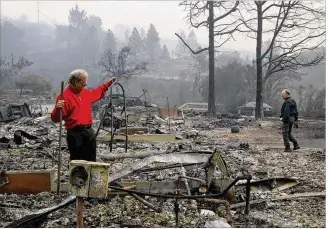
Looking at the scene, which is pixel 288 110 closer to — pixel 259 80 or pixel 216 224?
pixel 216 224

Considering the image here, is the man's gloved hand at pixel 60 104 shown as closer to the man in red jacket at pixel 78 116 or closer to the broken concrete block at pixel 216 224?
the man in red jacket at pixel 78 116

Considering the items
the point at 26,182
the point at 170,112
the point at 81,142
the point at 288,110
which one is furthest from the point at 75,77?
the point at 170,112

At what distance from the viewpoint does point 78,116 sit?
507 centimetres

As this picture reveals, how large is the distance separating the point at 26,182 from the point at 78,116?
138 cm

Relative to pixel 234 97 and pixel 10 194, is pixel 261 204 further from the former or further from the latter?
pixel 234 97

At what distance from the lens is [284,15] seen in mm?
20297

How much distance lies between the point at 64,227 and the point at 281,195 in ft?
9.93

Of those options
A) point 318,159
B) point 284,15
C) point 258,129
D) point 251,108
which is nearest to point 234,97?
point 251,108

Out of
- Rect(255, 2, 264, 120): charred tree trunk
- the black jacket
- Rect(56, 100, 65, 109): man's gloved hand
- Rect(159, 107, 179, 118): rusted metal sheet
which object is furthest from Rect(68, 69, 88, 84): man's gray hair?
Rect(255, 2, 264, 120): charred tree trunk

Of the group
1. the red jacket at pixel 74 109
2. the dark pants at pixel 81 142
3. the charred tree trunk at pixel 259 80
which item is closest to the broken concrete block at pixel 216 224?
the dark pants at pixel 81 142

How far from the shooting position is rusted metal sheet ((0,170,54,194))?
18.1 ft

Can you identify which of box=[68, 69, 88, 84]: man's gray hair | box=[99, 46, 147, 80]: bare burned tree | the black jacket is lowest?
the black jacket

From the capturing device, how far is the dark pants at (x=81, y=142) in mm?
5098

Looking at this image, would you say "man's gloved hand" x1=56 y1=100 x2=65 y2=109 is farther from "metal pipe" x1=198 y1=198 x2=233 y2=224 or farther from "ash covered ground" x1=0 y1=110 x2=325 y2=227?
"metal pipe" x1=198 y1=198 x2=233 y2=224
